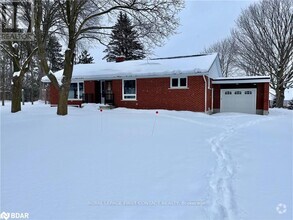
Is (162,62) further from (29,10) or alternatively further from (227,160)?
(227,160)

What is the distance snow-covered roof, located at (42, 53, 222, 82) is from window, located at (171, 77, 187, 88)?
0.78m

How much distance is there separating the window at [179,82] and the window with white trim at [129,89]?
122 inches

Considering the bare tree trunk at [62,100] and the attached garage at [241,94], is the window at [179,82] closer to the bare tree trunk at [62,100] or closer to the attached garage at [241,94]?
the attached garage at [241,94]

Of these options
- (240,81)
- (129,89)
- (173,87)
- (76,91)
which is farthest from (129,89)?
(240,81)

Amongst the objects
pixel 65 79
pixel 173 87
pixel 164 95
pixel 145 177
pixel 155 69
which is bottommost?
pixel 145 177

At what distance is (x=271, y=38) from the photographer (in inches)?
996

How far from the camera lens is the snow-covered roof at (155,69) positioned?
52.6 feet

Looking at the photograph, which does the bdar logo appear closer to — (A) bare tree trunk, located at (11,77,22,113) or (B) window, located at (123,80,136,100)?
(A) bare tree trunk, located at (11,77,22,113)

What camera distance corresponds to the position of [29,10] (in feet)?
45.9

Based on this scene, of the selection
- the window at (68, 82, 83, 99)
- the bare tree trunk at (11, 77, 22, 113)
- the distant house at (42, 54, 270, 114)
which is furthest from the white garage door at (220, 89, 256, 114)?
the bare tree trunk at (11, 77, 22, 113)

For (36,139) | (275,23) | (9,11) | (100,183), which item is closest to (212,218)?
(100,183)

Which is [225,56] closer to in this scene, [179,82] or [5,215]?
[179,82]

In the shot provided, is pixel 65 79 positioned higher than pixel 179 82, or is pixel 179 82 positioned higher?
pixel 179 82

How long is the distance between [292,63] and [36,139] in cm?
2640
